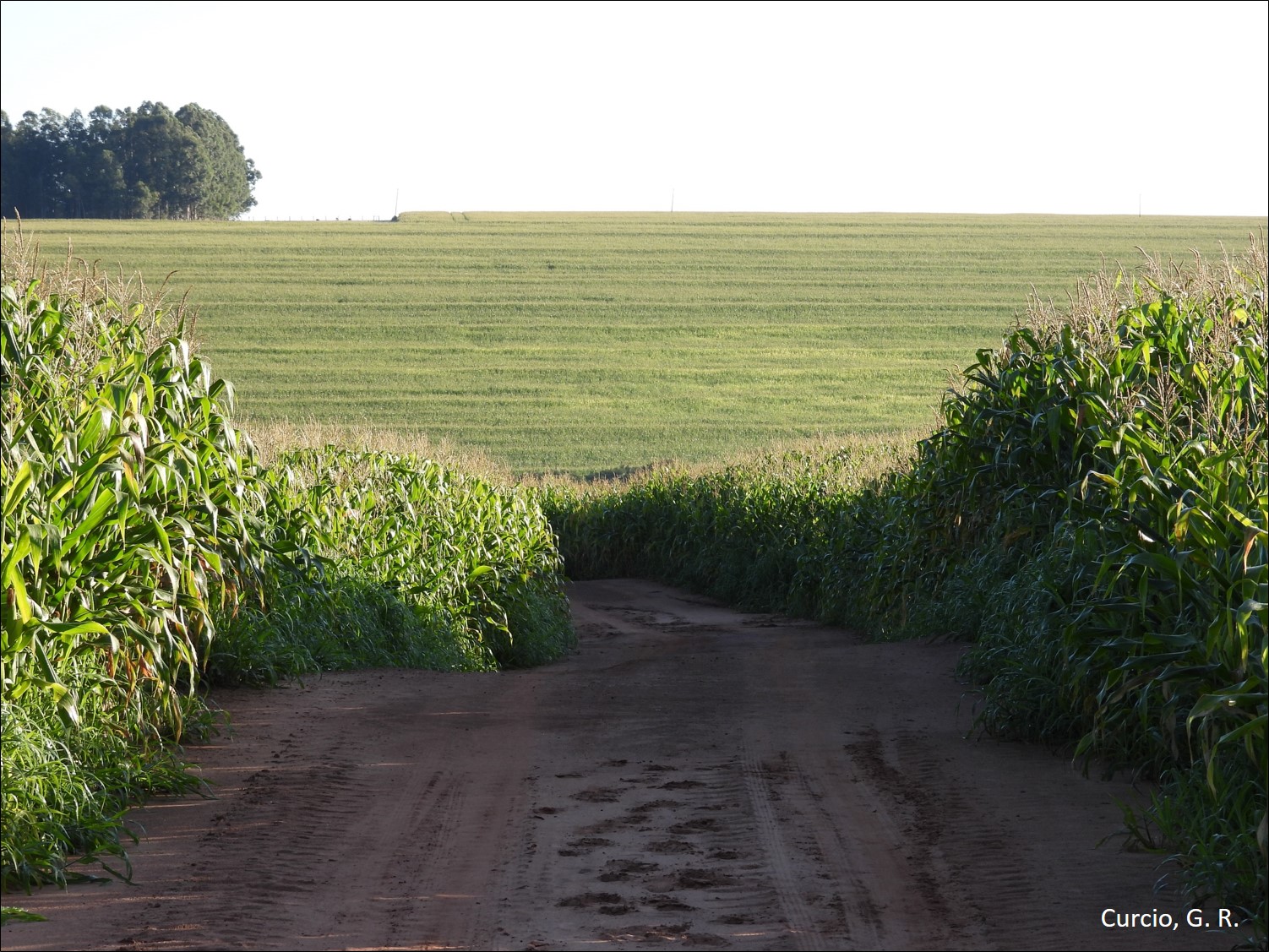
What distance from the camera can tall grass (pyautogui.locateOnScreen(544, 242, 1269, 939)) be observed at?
4.35 meters

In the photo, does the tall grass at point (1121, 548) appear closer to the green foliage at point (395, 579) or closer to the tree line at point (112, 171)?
the green foliage at point (395, 579)

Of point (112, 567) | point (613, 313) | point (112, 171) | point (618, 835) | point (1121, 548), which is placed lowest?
point (618, 835)

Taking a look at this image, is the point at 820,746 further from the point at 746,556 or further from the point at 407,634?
the point at 746,556

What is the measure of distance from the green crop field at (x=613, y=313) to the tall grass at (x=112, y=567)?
17.8 metres

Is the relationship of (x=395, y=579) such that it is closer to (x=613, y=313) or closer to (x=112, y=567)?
(x=112, y=567)

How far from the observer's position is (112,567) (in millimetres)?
5211

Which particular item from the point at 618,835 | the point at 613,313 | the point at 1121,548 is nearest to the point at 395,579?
the point at 618,835

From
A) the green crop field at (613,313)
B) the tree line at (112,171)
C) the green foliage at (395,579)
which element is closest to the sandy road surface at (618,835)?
the green foliage at (395,579)

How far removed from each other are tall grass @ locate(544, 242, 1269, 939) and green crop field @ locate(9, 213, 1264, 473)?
688 inches

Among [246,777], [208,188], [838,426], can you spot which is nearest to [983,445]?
[246,777]

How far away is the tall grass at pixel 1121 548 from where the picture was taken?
4352 millimetres

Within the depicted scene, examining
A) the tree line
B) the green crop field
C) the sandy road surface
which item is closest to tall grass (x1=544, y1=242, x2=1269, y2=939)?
the sandy road surface

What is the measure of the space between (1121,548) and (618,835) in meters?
2.60

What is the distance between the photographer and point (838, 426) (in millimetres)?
31328
